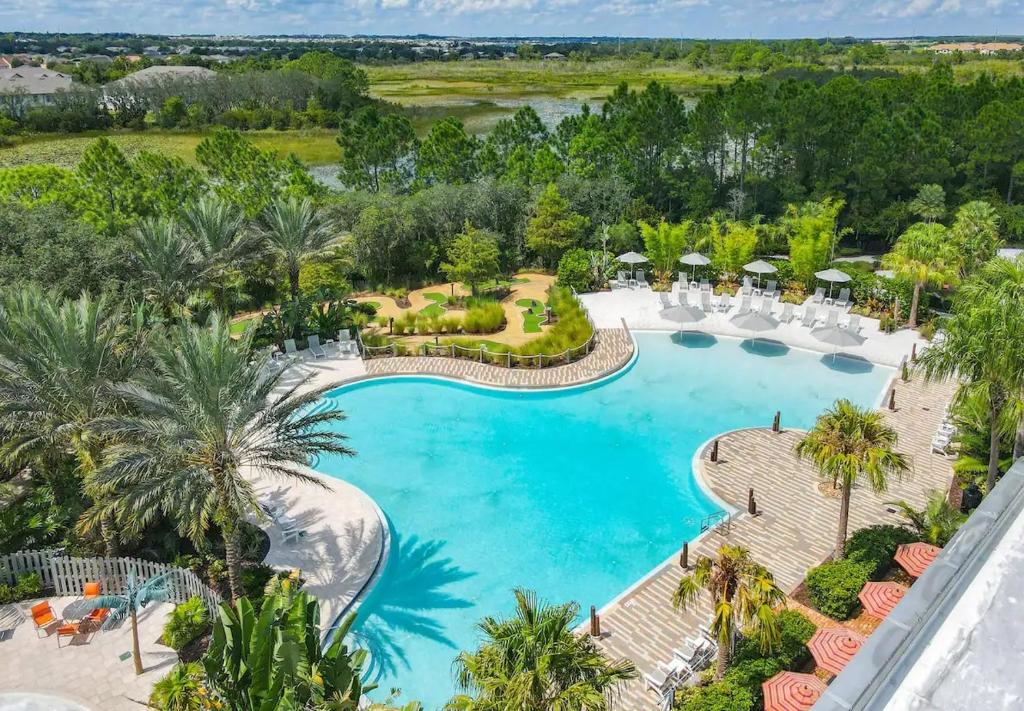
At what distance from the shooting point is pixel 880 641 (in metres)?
5.50

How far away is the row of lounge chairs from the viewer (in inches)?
464

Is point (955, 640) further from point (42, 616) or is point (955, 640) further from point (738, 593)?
point (42, 616)

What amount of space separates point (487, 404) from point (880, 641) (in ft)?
59.7

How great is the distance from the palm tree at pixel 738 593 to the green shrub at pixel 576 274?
864 inches

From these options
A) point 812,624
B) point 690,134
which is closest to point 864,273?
point 690,134

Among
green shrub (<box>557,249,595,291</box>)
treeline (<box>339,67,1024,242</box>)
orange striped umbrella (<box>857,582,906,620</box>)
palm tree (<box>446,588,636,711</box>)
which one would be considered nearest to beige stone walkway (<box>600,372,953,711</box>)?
orange striped umbrella (<box>857,582,906,620</box>)

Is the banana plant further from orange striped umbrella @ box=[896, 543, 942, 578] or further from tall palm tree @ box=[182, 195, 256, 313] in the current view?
tall palm tree @ box=[182, 195, 256, 313]

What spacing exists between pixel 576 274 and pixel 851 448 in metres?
19.7

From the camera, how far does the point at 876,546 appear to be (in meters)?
14.4

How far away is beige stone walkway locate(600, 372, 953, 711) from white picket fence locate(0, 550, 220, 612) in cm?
859

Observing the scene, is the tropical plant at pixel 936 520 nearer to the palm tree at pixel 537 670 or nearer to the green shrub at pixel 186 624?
the palm tree at pixel 537 670

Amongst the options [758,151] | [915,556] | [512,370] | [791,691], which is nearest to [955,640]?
[791,691]

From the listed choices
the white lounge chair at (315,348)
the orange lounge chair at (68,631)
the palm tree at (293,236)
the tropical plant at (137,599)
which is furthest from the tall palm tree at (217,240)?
the orange lounge chair at (68,631)

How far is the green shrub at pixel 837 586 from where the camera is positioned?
523 inches
